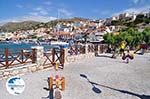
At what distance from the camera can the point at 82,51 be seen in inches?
1206

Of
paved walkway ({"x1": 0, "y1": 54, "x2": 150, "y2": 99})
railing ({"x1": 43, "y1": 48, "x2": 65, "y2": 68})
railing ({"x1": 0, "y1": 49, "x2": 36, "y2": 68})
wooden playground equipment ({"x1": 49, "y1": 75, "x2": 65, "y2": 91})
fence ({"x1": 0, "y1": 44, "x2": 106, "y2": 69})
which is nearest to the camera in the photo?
wooden playground equipment ({"x1": 49, "y1": 75, "x2": 65, "y2": 91})

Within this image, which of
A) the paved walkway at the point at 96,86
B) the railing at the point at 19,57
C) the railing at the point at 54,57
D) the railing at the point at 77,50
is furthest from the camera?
the railing at the point at 77,50

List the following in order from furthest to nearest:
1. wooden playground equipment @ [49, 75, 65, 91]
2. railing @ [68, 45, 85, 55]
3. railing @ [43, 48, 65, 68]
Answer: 1. railing @ [68, 45, 85, 55]
2. railing @ [43, 48, 65, 68]
3. wooden playground equipment @ [49, 75, 65, 91]

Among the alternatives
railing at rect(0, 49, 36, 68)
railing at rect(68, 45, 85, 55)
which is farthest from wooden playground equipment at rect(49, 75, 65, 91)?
railing at rect(68, 45, 85, 55)

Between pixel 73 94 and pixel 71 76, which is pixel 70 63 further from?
pixel 73 94

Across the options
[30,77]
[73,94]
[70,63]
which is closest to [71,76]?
[30,77]

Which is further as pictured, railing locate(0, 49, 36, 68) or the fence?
railing locate(0, 49, 36, 68)

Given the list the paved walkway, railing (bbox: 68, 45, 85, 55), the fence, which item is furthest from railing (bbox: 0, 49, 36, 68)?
railing (bbox: 68, 45, 85, 55)

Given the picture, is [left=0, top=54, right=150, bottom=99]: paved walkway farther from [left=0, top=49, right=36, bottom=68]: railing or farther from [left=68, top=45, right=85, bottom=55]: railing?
[left=68, top=45, right=85, bottom=55]: railing

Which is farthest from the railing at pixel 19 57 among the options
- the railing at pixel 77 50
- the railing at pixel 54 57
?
the railing at pixel 77 50

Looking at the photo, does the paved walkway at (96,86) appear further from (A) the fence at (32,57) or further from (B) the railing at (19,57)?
(B) the railing at (19,57)

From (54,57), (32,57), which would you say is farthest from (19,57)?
(54,57)

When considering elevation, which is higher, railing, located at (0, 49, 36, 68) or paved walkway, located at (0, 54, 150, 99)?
railing, located at (0, 49, 36, 68)

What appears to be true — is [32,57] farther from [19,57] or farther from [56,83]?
[56,83]
